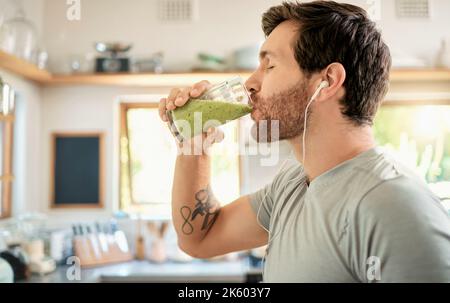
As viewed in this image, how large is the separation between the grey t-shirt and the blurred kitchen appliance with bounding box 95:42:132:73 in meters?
1.58

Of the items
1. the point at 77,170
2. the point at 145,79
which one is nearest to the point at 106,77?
the point at 145,79

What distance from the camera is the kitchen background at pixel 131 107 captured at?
0.91 m

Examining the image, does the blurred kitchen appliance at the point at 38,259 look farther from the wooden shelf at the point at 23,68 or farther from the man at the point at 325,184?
the man at the point at 325,184

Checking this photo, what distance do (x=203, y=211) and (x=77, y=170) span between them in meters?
1.46

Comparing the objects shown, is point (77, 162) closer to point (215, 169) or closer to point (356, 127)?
point (215, 169)

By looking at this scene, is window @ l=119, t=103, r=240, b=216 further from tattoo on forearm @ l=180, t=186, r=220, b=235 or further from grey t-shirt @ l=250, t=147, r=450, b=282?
grey t-shirt @ l=250, t=147, r=450, b=282

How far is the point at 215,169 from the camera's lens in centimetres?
110

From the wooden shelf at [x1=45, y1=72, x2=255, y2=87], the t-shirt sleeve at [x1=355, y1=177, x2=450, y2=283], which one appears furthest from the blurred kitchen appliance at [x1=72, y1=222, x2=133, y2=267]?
the t-shirt sleeve at [x1=355, y1=177, x2=450, y2=283]

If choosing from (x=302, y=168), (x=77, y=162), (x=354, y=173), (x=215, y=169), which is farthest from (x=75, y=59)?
(x=354, y=173)

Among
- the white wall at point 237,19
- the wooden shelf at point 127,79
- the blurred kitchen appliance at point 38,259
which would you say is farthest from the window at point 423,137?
the blurred kitchen appliance at point 38,259

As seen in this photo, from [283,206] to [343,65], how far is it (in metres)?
0.24

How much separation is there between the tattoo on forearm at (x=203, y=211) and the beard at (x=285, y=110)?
0.21 meters

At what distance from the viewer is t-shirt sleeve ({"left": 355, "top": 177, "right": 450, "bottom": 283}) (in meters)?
0.43

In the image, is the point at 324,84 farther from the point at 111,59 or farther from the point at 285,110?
the point at 111,59
